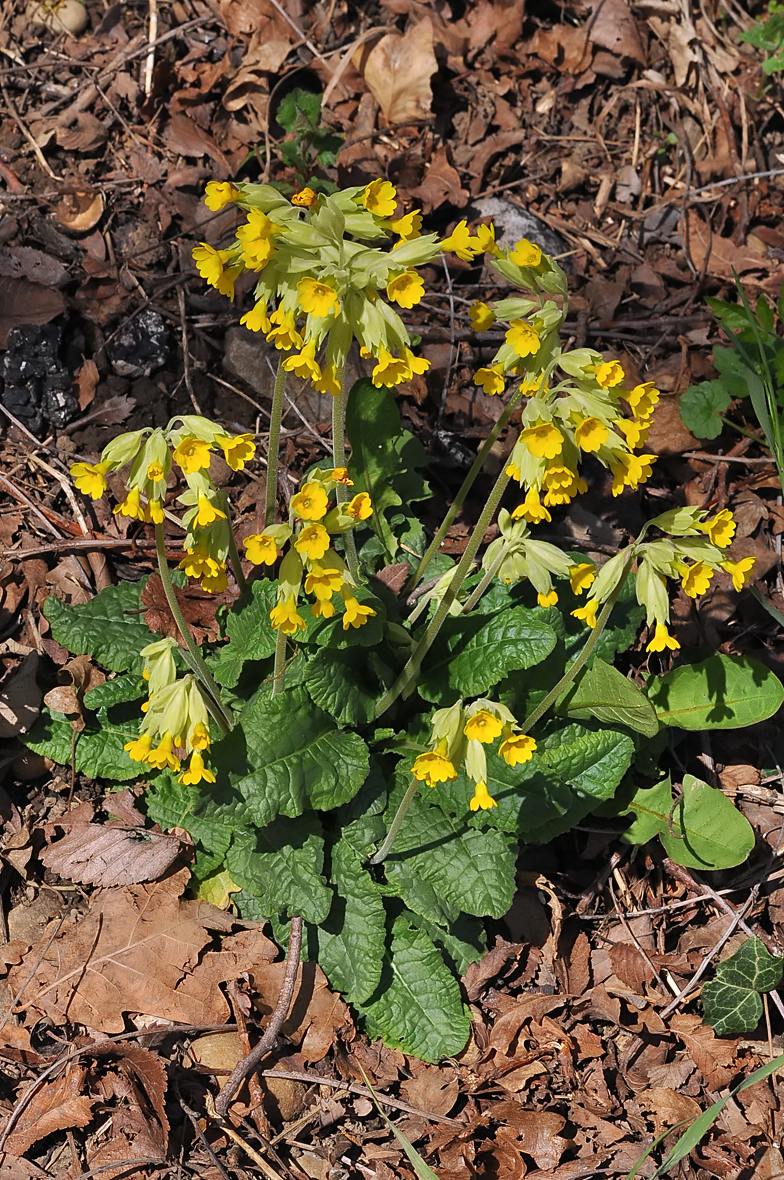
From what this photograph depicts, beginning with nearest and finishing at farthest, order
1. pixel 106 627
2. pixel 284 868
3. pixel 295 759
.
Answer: pixel 295 759 → pixel 284 868 → pixel 106 627

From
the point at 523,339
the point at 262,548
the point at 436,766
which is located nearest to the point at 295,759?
the point at 436,766

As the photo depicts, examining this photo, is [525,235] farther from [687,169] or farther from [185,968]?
[185,968]

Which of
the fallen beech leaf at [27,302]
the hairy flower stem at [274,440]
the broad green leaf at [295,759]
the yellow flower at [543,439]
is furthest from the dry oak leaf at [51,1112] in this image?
the fallen beech leaf at [27,302]

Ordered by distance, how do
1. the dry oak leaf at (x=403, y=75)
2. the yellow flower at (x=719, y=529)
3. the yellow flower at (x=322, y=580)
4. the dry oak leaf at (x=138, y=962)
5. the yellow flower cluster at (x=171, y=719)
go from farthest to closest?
1. the dry oak leaf at (x=403, y=75)
2. the dry oak leaf at (x=138, y=962)
3. the yellow flower at (x=719, y=529)
4. the yellow flower cluster at (x=171, y=719)
5. the yellow flower at (x=322, y=580)

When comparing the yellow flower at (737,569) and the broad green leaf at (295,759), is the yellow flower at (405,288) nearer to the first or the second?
the yellow flower at (737,569)

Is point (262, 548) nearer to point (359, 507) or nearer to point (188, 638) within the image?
point (359, 507)

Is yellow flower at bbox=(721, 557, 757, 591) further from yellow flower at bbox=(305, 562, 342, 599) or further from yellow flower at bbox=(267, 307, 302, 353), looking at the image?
yellow flower at bbox=(267, 307, 302, 353)

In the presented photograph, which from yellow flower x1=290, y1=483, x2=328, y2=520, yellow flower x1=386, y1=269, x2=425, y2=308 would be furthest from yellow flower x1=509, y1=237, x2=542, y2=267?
yellow flower x1=290, y1=483, x2=328, y2=520
